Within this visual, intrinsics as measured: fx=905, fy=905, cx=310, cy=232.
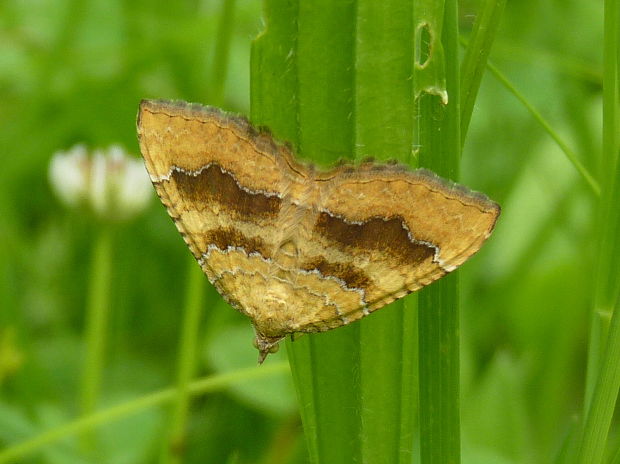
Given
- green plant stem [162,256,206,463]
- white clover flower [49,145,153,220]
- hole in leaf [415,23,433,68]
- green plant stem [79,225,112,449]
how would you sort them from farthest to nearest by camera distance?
white clover flower [49,145,153,220] → green plant stem [79,225,112,449] → green plant stem [162,256,206,463] → hole in leaf [415,23,433,68]

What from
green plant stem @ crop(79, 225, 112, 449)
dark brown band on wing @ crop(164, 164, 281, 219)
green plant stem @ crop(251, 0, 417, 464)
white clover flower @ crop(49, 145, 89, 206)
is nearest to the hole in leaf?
green plant stem @ crop(251, 0, 417, 464)

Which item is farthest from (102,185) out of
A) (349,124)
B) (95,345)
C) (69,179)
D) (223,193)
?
(349,124)

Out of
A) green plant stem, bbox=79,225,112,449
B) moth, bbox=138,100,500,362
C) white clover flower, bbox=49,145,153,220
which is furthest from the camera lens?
white clover flower, bbox=49,145,153,220

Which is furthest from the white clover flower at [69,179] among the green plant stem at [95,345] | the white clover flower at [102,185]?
the green plant stem at [95,345]

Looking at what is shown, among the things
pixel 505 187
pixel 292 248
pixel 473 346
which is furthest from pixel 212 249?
pixel 505 187

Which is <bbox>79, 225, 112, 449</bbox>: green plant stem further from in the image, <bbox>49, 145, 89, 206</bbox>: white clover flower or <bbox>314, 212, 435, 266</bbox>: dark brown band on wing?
<bbox>314, 212, 435, 266</bbox>: dark brown band on wing

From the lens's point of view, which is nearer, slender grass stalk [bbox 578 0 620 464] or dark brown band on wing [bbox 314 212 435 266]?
slender grass stalk [bbox 578 0 620 464]

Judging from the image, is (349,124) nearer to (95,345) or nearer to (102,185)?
(95,345)
